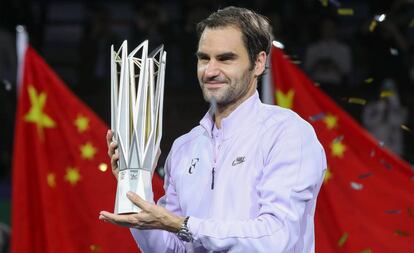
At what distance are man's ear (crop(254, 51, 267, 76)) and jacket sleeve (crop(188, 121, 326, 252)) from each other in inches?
9.2

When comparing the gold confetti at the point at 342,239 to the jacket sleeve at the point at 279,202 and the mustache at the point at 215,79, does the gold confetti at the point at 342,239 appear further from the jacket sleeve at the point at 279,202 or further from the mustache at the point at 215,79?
the mustache at the point at 215,79

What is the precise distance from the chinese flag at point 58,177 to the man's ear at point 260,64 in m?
1.92

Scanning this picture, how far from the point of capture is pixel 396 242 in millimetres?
5844

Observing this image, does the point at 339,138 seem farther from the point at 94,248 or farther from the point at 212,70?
the point at 212,70

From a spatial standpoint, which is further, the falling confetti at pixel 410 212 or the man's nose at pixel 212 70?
the falling confetti at pixel 410 212

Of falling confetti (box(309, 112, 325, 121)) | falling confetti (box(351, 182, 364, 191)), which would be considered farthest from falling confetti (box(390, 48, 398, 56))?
falling confetti (box(351, 182, 364, 191))

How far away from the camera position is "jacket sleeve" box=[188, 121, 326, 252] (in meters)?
3.43

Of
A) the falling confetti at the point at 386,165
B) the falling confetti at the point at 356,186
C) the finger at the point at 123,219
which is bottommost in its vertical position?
the falling confetti at the point at 356,186

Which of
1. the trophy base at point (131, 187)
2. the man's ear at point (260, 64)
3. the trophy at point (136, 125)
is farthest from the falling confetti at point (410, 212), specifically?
the trophy base at point (131, 187)

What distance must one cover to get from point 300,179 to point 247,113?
A: 359 mm

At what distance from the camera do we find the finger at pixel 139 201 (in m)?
3.32

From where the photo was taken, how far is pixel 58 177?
592 centimetres

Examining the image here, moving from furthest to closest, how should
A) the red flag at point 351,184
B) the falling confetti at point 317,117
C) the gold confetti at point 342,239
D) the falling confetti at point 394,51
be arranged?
the falling confetti at point 394,51
the falling confetti at point 317,117
the red flag at point 351,184
the gold confetti at point 342,239

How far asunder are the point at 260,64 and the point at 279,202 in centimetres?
53
